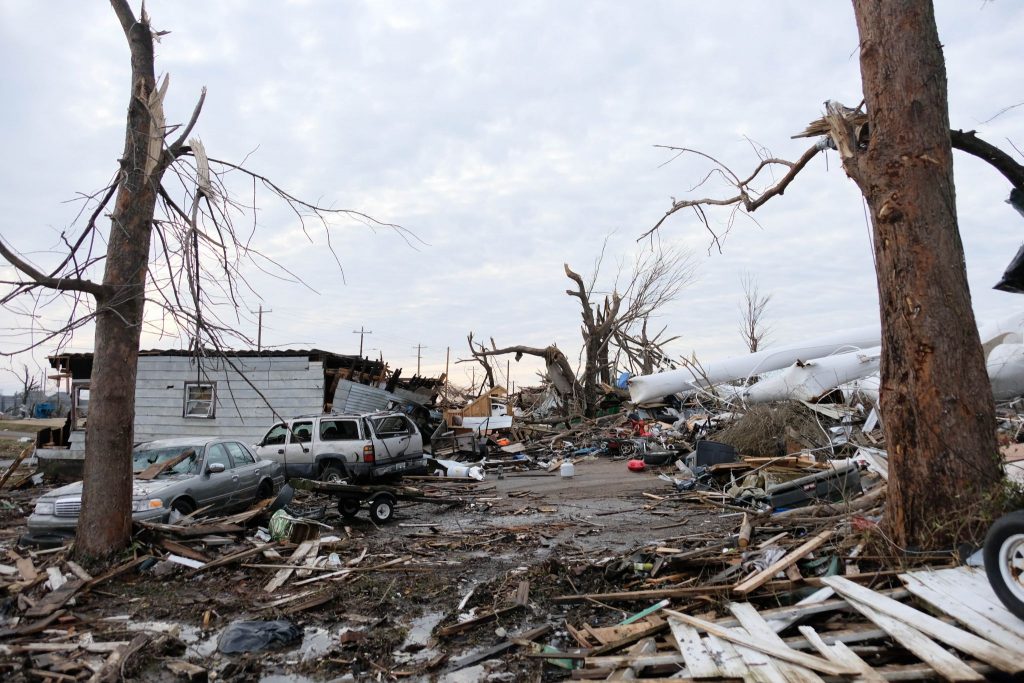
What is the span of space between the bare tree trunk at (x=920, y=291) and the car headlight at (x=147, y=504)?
924 cm

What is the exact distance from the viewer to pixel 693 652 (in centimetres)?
457

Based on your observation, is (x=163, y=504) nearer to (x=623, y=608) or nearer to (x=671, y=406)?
(x=623, y=608)

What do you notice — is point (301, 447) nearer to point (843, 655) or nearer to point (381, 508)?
point (381, 508)

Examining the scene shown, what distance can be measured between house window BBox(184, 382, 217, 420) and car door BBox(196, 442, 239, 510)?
36.8 ft

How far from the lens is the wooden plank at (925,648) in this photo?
384cm

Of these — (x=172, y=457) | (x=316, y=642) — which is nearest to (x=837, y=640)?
(x=316, y=642)

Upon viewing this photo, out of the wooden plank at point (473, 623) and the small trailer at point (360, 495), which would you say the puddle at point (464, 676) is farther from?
the small trailer at point (360, 495)

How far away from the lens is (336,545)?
9.33 meters

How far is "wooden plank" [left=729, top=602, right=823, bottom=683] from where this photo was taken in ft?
13.3

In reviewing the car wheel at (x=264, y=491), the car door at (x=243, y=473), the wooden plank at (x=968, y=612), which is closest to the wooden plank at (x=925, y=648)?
the wooden plank at (x=968, y=612)

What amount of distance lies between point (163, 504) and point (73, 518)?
1105 millimetres

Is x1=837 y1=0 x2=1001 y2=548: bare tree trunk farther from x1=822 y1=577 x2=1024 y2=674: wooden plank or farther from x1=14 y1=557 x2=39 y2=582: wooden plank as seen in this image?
x1=14 y1=557 x2=39 y2=582: wooden plank

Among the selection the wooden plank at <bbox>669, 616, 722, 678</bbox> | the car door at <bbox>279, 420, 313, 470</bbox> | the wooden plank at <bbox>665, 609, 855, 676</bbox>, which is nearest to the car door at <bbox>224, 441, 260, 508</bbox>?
the car door at <bbox>279, 420, 313, 470</bbox>

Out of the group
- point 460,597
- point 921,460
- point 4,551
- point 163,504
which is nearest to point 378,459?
point 163,504
